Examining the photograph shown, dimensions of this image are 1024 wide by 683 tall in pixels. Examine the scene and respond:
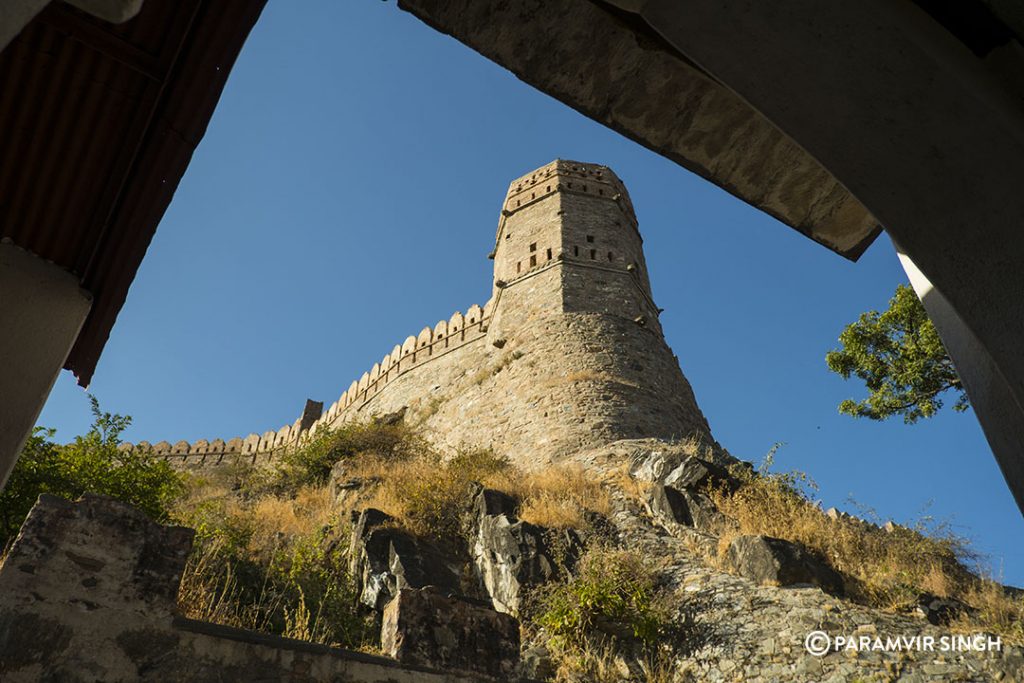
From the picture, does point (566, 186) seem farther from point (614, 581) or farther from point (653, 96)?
point (653, 96)

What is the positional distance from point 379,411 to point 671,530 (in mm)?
14838

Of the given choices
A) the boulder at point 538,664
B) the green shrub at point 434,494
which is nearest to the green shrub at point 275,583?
the green shrub at point 434,494

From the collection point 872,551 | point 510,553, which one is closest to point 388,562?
point 510,553

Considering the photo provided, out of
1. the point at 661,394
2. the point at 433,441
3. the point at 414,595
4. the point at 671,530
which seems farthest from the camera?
the point at 433,441

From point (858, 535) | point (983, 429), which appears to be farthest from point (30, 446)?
point (858, 535)

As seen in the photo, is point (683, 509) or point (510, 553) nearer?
point (510, 553)

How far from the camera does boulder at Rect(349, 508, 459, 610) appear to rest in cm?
858

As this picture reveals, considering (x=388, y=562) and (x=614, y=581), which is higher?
(x=388, y=562)

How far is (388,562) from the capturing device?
29.7 ft

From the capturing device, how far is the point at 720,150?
2.86 m

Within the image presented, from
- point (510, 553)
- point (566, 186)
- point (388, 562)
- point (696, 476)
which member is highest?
point (566, 186)

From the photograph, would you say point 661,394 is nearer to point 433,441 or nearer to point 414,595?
point 433,441

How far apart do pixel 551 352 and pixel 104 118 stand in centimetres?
1545

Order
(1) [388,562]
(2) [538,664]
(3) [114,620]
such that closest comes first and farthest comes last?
(3) [114,620]
(2) [538,664]
(1) [388,562]
